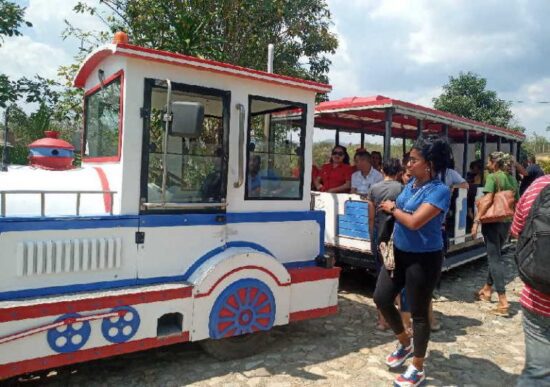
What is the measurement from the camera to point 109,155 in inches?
140

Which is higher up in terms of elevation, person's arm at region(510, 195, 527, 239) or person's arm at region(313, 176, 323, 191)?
person's arm at region(313, 176, 323, 191)

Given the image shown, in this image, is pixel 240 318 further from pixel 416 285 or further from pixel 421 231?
pixel 421 231

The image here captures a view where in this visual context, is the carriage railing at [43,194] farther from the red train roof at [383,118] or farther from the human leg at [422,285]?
the red train roof at [383,118]

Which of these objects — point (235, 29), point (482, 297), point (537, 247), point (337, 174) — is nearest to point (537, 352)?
point (537, 247)

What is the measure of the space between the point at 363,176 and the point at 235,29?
209 inches

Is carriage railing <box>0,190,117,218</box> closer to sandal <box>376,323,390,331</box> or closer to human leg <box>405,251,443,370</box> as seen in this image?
human leg <box>405,251,443,370</box>

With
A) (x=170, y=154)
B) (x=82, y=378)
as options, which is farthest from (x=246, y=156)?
(x=82, y=378)

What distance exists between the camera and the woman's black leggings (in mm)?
3180

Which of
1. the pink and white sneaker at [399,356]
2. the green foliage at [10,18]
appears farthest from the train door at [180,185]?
the green foliage at [10,18]

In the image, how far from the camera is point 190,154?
3.56m

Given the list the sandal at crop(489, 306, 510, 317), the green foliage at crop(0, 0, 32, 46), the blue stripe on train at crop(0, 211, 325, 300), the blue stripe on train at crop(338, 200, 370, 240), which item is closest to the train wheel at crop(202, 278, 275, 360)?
the blue stripe on train at crop(0, 211, 325, 300)

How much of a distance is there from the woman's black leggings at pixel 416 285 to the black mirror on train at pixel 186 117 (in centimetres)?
171

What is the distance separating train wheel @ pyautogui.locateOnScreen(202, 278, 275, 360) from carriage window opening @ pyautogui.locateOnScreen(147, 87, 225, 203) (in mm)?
758

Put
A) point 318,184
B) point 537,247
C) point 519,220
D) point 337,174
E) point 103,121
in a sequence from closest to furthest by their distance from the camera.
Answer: point 537,247, point 519,220, point 103,121, point 337,174, point 318,184
